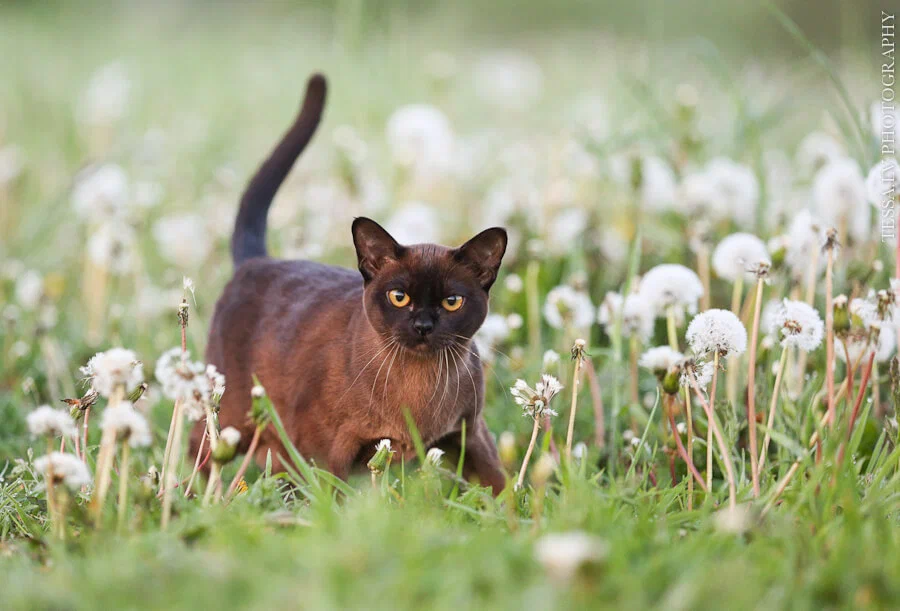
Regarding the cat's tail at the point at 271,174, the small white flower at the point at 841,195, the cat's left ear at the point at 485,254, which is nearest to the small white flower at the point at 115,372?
the cat's left ear at the point at 485,254

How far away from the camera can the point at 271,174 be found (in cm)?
312

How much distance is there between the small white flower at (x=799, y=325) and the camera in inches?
86.0

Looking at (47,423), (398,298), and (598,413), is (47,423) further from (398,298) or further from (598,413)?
(598,413)

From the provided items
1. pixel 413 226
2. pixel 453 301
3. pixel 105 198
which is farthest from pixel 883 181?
pixel 105 198

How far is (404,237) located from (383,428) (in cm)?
145

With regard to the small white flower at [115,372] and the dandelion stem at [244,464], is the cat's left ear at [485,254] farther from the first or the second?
the small white flower at [115,372]

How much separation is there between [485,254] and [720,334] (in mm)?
641

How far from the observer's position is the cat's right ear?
8.05 ft

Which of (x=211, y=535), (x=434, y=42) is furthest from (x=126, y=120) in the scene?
(x=211, y=535)

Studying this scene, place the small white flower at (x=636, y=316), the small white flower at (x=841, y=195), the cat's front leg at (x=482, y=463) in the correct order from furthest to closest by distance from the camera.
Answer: the small white flower at (x=841, y=195)
the small white flower at (x=636, y=316)
the cat's front leg at (x=482, y=463)

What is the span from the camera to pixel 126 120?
6.04m

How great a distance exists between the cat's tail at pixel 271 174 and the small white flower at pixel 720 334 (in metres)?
1.49

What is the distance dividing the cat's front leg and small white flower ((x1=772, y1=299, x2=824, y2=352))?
783 mm

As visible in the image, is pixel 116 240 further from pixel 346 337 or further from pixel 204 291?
pixel 346 337
